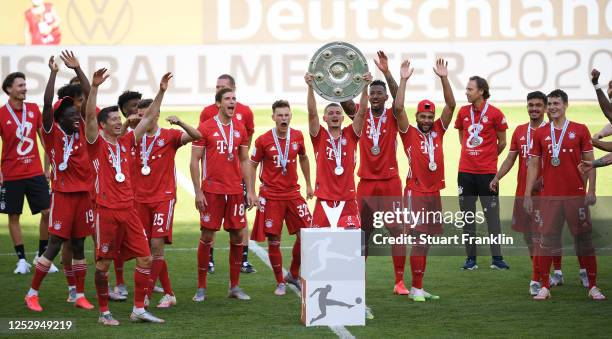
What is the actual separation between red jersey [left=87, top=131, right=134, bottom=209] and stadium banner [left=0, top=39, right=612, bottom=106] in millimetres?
17797

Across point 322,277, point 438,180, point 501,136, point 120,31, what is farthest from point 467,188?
point 120,31

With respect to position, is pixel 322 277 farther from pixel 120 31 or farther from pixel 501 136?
pixel 120 31

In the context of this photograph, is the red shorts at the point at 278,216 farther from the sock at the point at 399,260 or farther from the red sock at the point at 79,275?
the red sock at the point at 79,275

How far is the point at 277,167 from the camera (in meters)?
12.1

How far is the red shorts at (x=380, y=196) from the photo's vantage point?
1172 cm

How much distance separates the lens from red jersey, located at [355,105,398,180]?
460 inches

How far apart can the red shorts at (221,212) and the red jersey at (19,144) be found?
2.85m

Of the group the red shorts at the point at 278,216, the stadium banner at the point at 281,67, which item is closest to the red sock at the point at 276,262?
the red shorts at the point at 278,216

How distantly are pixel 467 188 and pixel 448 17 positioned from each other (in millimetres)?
19481

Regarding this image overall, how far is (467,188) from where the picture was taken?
45.3 ft

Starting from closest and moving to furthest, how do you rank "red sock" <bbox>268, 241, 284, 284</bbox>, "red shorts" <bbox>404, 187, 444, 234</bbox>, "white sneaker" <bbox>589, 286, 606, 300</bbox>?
"white sneaker" <bbox>589, 286, 606, 300</bbox>, "red shorts" <bbox>404, 187, 444, 234</bbox>, "red sock" <bbox>268, 241, 284, 284</bbox>

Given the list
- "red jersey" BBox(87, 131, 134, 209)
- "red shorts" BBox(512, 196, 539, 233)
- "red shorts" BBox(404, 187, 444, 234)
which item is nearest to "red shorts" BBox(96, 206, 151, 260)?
"red jersey" BBox(87, 131, 134, 209)

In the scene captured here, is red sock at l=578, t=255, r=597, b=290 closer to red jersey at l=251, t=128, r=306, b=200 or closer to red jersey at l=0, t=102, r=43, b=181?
red jersey at l=251, t=128, r=306, b=200

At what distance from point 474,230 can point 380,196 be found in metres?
3.11
